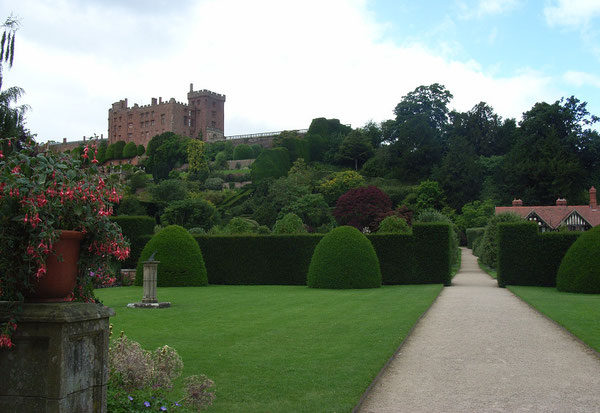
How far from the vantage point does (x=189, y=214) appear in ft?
121

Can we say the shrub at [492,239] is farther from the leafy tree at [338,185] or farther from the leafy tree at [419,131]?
the leafy tree at [419,131]

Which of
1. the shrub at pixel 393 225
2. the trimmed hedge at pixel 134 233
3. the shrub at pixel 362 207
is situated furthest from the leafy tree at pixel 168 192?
the trimmed hedge at pixel 134 233

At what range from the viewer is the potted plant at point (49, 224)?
8.68 feet

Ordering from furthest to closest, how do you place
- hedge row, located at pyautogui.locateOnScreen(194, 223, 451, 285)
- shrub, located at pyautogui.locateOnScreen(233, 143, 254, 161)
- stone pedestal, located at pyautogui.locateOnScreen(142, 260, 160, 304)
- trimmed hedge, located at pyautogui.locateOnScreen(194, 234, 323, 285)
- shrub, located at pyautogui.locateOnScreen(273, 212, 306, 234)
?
shrub, located at pyautogui.locateOnScreen(233, 143, 254, 161), shrub, located at pyautogui.locateOnScreen(273, 212, 306, 234), trimmed hedge, located at pyautogui.locateOnScreen(194, 234, 323, 285), hedge row, located at pyautogui.locateOnScreen(194, 223, 451, 285), stone pedestal, located at pyautogui.locateOnScreen(142, 260, 160, 304)

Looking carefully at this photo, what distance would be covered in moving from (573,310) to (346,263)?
22.2 ft

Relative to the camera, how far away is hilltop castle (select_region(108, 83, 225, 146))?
7831cm

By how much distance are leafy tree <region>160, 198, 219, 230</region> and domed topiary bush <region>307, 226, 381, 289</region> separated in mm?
21586

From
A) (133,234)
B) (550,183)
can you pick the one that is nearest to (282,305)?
(133,234)

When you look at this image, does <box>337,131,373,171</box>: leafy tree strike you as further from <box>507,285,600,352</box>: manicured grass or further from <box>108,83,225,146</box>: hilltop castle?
<box>507,285,600,352</box>: manicured grass

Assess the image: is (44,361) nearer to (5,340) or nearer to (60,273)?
(5,340)

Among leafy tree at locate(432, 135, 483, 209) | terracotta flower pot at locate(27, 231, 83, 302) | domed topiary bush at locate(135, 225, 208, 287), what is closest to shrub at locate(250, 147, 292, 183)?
leafy tree at locate(432, 135, 483, 209)

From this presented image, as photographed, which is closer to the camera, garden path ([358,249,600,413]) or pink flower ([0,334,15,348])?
pink flower ([0,334,15,348])

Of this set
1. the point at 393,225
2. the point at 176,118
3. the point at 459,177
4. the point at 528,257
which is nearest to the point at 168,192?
the point at 393,225

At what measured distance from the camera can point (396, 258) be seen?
688 inches
